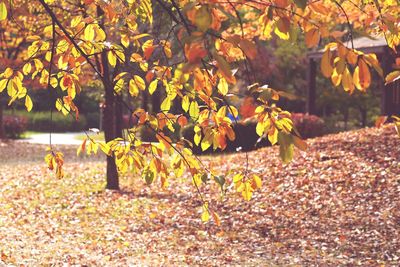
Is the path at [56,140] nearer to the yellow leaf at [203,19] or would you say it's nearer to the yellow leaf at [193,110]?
the yellow leaf at [193,110]

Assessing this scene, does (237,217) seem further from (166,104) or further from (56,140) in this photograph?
(56,140)

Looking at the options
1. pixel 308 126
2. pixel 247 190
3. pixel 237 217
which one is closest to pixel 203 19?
pixel 247 190

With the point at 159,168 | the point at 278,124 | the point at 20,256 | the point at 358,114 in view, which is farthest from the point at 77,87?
the point at 358,114

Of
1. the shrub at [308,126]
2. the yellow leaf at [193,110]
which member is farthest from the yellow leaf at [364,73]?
the shrub at [308,126]

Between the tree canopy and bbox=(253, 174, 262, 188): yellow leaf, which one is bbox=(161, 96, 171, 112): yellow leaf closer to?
the tree canopy

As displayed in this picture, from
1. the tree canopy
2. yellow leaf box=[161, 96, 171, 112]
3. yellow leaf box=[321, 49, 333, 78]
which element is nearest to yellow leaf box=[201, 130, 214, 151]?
the tree canopy

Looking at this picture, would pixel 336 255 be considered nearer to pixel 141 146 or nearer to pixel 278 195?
pixel 278 195

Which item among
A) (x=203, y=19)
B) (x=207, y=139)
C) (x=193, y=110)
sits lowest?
(x=207, y=139)

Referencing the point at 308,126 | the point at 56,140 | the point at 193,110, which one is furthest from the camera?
the point at 56,140

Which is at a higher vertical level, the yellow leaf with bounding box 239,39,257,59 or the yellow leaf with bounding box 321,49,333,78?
the yellow leaf with bounding box 239,39,257,59

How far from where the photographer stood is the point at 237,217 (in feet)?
33.2

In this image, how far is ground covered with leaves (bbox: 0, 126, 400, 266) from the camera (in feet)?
26.1

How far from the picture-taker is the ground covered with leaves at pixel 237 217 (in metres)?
7.95

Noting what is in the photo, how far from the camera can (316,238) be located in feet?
28.5
